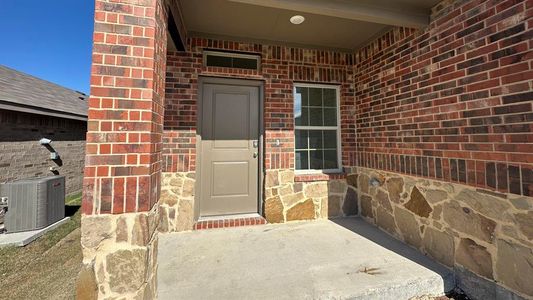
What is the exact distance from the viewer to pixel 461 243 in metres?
2.24

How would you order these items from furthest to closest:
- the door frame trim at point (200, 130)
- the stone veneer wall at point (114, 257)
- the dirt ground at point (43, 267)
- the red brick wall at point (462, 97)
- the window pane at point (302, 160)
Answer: the window pane at point (302, 160)
the door frame trim at point (200, 130)
the dirt ground at point (43, 267)
the red brick wall at point (462, 97)
the stone veneer wall at point (114, 257)

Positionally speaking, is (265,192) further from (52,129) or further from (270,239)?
(52,129)

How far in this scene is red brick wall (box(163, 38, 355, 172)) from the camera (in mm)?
3285

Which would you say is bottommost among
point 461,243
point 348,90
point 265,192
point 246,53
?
point 461,243

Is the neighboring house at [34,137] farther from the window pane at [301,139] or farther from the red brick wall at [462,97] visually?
the red brick wall at [462,97]

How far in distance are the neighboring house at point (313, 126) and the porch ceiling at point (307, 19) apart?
2 centimetres

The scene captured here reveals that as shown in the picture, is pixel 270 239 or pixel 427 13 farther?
pixel 270 239

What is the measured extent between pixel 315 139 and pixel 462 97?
2017 millimetres

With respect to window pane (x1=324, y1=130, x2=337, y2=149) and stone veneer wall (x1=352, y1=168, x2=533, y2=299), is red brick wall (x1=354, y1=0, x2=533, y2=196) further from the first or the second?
window pane (x1=324, y1=130, x2=337, y2=149)

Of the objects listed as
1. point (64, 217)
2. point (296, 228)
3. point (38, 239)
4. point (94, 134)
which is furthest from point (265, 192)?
point (64, 217)

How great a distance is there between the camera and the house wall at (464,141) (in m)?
1.80

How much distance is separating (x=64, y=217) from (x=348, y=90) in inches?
220

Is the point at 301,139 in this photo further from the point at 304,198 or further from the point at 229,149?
the point at 229,149

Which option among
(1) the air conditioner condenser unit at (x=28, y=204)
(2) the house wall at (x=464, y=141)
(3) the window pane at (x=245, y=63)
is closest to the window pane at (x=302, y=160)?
(2) the house wall at (x=464, y=141)
